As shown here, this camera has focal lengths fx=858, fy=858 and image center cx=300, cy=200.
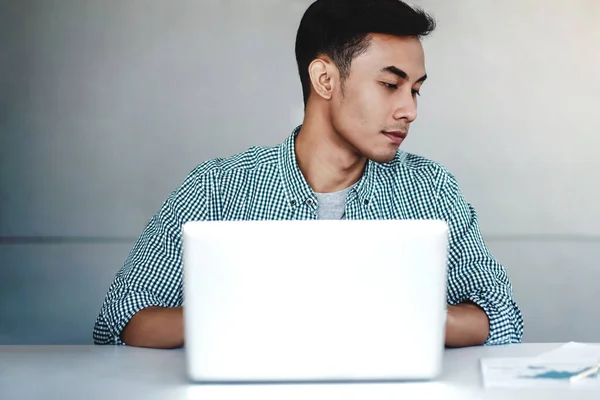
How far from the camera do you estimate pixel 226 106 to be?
19.1 feet

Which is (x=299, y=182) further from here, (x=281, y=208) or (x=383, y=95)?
(x=383, y=95)

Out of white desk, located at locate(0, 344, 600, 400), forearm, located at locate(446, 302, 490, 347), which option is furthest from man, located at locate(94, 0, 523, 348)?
white desk, located at locate(0, 344, 600, 400)

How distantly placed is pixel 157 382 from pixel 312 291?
13.4 inches

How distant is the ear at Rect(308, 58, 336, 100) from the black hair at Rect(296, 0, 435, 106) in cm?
2

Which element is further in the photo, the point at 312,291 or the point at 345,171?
the point at 345,171

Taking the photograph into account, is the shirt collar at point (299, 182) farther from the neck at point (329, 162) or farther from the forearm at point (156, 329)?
the forearm at point (156, 329)

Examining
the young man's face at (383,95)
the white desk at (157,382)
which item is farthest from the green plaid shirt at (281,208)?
the white desk at (157,382)

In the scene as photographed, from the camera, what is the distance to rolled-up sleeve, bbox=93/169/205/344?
2039mm

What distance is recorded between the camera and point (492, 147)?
5809mm
